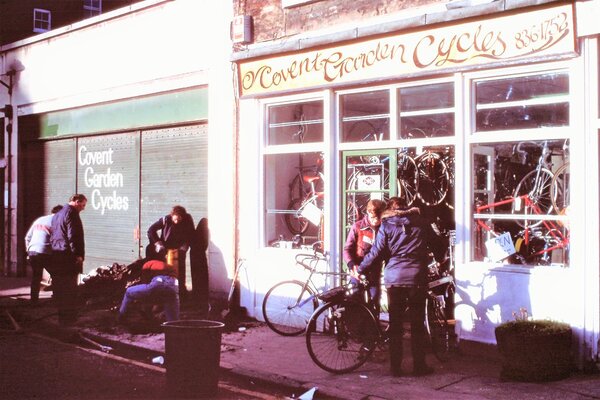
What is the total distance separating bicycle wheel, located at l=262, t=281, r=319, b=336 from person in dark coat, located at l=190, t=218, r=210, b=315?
198cm

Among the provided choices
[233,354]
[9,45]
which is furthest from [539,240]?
[9,45]

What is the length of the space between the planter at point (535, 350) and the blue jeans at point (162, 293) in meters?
4.27

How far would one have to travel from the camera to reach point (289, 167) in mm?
11695

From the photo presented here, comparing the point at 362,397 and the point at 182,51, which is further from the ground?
the point at 182,51

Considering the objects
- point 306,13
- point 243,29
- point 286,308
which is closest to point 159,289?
point 286,308

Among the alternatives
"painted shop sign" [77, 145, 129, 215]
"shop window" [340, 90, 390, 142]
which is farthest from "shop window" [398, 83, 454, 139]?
"painted shop sign" [77, 145, 129, 215]

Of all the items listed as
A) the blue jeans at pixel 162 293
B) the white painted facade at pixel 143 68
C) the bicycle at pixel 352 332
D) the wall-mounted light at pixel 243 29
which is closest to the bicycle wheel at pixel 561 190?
the bicycle at pixel 352 332

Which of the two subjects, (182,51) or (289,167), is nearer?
(289,167)

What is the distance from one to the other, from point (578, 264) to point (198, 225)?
6719 mm

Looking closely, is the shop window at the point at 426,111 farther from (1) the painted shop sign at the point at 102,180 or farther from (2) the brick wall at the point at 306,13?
(1) the painted shop sign at the point at 102,180

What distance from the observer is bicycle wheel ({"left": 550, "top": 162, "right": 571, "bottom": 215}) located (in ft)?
27.9

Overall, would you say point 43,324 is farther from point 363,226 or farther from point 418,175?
point 418,175

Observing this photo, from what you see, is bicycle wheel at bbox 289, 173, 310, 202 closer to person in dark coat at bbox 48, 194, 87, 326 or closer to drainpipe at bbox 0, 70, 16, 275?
person in dark coat at bbox 48, 194, 87, 326

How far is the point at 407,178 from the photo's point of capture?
10367mm
